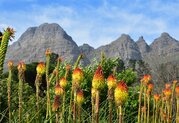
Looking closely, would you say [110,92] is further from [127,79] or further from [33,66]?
[33,66]

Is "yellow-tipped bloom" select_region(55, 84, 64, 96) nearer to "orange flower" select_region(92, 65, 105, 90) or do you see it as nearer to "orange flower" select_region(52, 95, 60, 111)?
"orange flower" select_region(52, 95, 60, 111)

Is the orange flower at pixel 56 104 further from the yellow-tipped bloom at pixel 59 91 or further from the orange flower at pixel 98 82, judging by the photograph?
the orange flower at pixel 98 82

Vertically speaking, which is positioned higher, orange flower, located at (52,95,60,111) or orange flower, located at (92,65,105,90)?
orange flower, located at (92,65,105,90)

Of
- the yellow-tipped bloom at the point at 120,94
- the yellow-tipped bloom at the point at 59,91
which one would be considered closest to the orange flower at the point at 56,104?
the yellow-tipped bloom at the point at 59,91

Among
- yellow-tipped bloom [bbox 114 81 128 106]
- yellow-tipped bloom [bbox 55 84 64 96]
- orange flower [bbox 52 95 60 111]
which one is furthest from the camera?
yellow-tipped bloom [bbox 55 84 64 96]

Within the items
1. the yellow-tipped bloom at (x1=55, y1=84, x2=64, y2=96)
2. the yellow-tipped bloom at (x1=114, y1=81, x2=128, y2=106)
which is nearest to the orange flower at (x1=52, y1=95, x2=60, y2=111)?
the yellow-tipped bloom at (x1=55, y1=84, x2=64, y2=96)

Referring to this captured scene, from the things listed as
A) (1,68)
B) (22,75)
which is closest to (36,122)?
(22,75)

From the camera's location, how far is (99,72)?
7.89 feet

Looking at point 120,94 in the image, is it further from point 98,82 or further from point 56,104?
point 56,104

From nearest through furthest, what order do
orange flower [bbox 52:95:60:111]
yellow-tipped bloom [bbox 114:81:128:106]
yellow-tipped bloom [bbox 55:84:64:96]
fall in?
yellow-tipped bloom [bbox 114:81:128:106] → orange flower [bbox 52:95:60:111] → yellow-tipped bloom [bbox 55:84:64:96]

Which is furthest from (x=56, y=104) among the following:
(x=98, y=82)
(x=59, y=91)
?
(x=98, y=82)

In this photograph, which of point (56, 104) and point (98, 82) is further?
point (56, 104)

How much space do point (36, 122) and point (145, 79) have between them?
1.16 m

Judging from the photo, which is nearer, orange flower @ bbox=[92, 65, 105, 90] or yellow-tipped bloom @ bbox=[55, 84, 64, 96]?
orange flower @ bbox=[92, 65, 105, 90]
